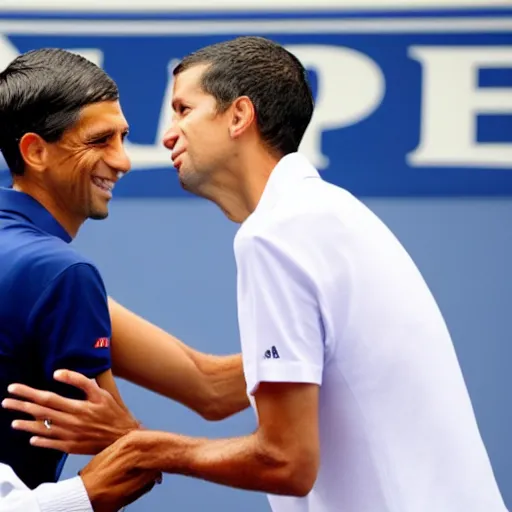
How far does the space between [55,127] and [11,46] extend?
1.53m

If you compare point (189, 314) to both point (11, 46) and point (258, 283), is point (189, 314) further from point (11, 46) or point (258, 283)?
point (258, 283)

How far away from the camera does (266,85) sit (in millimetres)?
2438

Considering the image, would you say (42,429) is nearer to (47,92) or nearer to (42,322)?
(42,322)

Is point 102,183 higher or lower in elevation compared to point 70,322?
higher

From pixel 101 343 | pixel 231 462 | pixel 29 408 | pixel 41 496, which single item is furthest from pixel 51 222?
pixel 231 462

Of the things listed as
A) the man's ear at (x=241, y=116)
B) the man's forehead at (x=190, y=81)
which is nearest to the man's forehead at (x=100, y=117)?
the man's forehead at (x=190, y=81)

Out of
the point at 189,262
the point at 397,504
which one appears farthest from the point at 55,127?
the point at 189,262

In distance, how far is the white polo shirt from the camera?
2.07 m

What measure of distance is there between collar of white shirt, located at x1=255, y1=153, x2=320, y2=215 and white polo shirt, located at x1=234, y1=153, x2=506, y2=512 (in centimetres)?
4

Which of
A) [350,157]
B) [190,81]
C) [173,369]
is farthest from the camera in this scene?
[350,157]

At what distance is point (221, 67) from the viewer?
2.46 m

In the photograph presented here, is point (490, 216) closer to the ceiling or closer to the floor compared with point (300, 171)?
closer to the floor

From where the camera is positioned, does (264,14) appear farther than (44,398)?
Yes

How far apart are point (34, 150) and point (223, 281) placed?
1.46 metres
